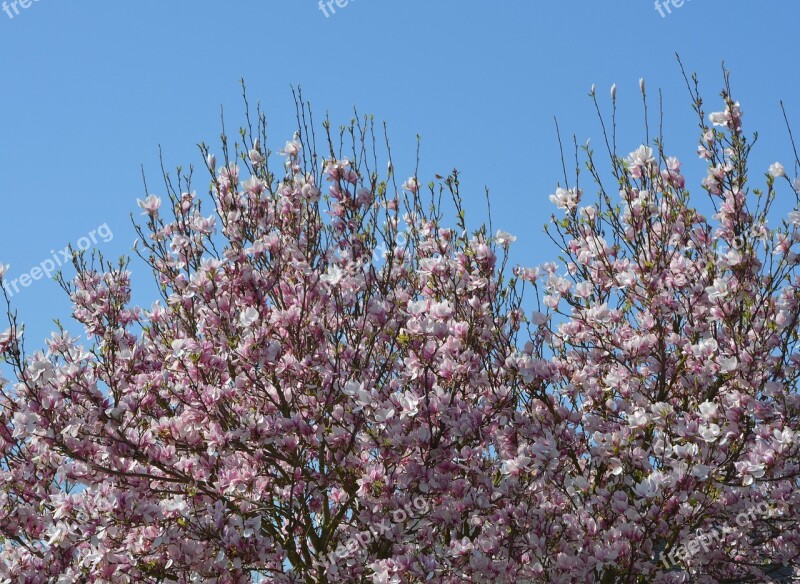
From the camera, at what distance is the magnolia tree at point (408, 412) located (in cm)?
705

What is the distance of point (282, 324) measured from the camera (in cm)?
739

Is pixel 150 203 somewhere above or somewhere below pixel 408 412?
above

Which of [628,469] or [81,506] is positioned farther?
[628,469]

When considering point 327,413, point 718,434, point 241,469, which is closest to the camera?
point 718,434

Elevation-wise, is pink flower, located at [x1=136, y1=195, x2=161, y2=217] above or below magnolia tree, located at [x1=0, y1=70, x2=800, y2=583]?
above

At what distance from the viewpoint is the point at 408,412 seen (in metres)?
6.72

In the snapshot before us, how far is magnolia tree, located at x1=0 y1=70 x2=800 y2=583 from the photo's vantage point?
7.05 m

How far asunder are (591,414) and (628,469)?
28.0 inches

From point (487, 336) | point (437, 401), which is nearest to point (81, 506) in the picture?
point (437, 401)

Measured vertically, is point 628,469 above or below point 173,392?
below

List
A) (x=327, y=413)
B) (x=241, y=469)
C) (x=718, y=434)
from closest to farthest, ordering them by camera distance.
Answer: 1. (x=718, y=434)
2. (x=241, y=469)
3. (x=327, y=413)

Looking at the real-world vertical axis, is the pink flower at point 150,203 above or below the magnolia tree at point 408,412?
above

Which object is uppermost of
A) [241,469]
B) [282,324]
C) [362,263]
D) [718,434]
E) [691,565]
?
[362,263]

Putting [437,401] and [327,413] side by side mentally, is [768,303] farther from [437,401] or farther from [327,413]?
[327,413]
